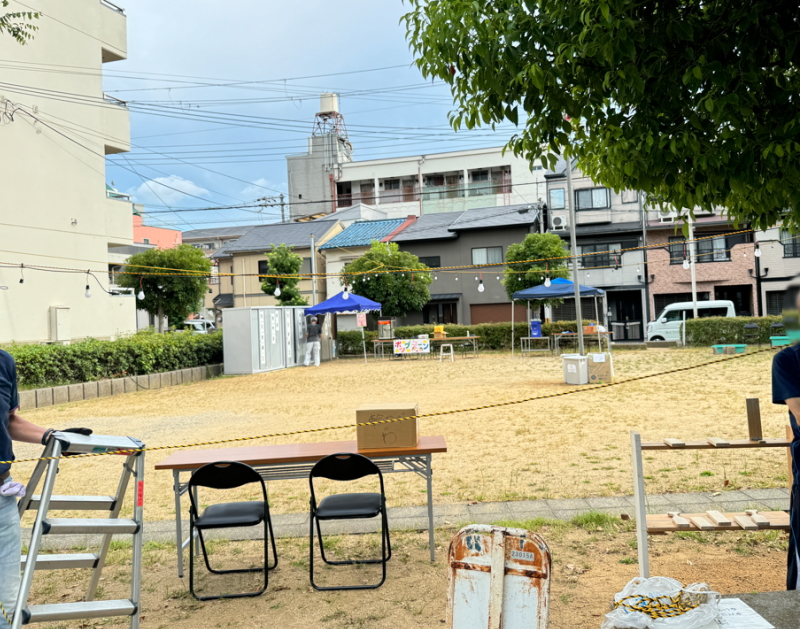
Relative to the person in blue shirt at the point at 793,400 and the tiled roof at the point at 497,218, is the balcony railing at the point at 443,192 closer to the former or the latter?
the tiled roof at the point at 497,218

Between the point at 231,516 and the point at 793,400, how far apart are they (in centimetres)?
296

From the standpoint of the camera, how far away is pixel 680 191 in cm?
369

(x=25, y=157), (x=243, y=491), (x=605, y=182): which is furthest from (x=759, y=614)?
(x=25, y=157)

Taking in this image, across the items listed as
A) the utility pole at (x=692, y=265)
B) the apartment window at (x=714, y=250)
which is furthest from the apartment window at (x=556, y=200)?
the apartment window at (x=714, y=250)

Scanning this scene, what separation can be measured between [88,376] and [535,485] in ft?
38.6

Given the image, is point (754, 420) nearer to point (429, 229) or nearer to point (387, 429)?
point (387, 429)

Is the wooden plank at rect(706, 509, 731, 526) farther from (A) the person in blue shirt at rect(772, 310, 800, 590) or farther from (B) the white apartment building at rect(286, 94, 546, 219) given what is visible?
(B) the white apartment building at rect(286, 94, 546, 219)

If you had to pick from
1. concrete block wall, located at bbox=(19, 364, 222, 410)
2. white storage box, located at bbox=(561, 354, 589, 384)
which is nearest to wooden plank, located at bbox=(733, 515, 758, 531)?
white storage box, located at bbox=(561, 354, 589, 384)

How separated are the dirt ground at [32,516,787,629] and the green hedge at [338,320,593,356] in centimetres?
1961

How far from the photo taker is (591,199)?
3164cm

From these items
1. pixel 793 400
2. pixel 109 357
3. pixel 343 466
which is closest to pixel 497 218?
pixel 109 357

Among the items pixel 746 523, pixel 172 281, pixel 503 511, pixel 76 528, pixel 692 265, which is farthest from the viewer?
pixel 692 265

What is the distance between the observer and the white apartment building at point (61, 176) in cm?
1717

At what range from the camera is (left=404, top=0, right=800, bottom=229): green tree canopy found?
3096mm
